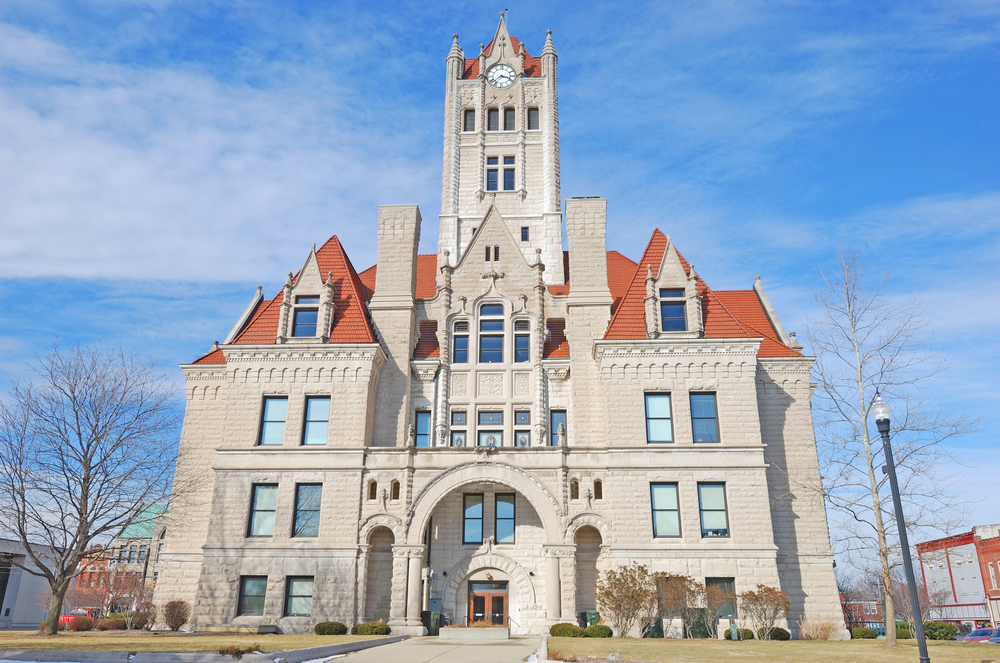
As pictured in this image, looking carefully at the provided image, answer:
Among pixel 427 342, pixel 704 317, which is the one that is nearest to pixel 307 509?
pixel 427 342

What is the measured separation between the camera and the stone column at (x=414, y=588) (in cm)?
2706

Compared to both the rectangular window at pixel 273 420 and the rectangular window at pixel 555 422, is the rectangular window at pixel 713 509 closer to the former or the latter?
the rectangular window at pixel 555 422

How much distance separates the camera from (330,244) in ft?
120

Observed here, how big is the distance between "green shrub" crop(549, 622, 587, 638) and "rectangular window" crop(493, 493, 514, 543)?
15.9ft

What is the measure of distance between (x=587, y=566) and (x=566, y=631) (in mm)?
3797

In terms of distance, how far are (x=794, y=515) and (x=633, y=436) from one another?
7729 millimetres

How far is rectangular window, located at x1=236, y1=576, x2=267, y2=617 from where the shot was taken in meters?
28.0

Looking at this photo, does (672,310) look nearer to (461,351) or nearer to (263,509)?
(461,351)

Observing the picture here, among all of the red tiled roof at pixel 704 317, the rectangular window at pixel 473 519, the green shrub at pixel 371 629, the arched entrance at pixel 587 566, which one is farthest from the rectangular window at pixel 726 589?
the green shrub at pixel 371 629

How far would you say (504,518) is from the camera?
30.6 metres

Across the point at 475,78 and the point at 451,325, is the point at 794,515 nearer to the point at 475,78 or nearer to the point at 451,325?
the point at 451,325

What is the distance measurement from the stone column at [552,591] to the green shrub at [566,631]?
1.97ft

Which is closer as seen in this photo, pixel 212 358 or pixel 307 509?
pixel 307 509

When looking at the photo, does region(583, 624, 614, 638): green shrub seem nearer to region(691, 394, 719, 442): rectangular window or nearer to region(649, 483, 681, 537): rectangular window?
region(649, 483, 681, 537): rectangular window
